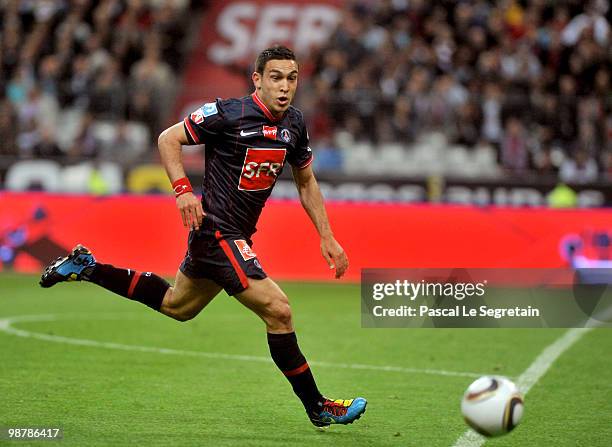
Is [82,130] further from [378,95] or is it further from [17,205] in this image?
[378,95]

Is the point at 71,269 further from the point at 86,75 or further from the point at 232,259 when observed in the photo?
the point at 86,75

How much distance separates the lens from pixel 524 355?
9.78 metres

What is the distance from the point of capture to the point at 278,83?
6.65 meters

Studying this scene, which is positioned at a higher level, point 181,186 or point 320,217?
point 181,186

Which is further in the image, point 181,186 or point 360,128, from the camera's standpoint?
point 360,128

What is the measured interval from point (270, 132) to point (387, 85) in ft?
40.8

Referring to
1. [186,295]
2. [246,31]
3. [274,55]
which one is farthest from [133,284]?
[246,31]

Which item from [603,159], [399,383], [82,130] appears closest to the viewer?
[399,383]

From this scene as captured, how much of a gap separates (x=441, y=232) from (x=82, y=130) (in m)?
6.90

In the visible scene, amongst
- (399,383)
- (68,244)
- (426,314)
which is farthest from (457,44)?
(399,383)

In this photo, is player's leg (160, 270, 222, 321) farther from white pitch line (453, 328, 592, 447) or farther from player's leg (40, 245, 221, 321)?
white pitch line (453, 328, 592, 447)

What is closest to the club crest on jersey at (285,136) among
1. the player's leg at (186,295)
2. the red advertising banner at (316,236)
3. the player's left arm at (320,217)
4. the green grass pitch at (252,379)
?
the player's left arm at (320,217)

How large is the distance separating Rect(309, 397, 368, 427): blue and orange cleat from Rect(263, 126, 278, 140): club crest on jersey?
1.61m

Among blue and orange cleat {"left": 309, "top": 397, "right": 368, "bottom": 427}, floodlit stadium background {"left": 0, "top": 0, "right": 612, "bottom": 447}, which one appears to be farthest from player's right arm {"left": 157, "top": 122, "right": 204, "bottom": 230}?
floodlit stadium background {"left": 0, "top": 0, "right": 612, "bottom": 447}
